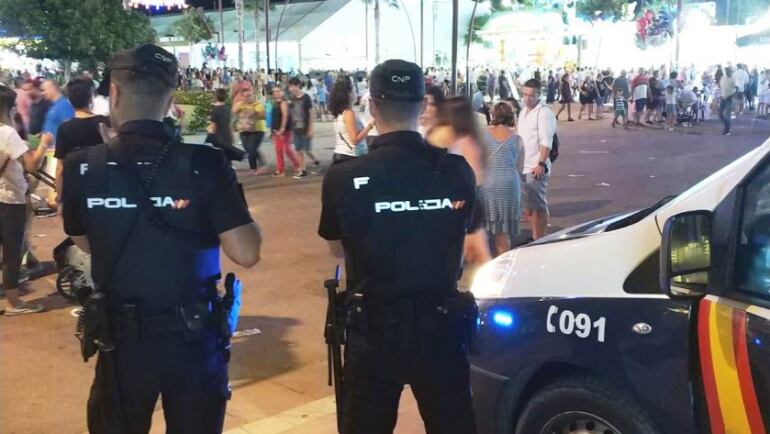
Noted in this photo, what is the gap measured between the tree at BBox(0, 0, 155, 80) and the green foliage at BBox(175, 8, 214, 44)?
114 feet

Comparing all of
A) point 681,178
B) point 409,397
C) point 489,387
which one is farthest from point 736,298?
point 681,178

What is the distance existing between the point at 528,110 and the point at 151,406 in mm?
→ 5961

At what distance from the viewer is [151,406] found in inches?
101

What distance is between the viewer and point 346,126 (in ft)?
33.8

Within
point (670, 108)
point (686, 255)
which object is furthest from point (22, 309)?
point (670, 108)

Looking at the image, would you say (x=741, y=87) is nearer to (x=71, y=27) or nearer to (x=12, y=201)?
(x=71, y=27)

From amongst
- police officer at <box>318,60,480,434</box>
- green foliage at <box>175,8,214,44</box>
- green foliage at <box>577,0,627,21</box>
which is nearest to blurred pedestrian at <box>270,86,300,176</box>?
police officer at <box>318,60,480,434</box>

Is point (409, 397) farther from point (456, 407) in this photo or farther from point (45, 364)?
point (45, 364)

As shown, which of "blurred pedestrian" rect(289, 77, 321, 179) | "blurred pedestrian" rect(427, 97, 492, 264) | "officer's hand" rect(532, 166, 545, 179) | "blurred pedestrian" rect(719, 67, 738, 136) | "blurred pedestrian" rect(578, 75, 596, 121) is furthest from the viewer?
"blurred pedestrian" rect(578, 75, 596, 121)

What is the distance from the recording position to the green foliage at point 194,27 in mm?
59875

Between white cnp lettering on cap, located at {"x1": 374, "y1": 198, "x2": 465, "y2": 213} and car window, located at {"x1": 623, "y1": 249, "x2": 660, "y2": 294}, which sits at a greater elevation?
white cnp lettering on cap, located at {"x1": 374, "y1": 198, "x2": 465, "y2": 213}

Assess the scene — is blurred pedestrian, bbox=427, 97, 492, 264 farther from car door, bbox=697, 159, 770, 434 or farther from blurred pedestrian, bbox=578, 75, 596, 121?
blurred pedestrian, bbox=578, 75, 596, 121

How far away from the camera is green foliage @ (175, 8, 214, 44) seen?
5988cm

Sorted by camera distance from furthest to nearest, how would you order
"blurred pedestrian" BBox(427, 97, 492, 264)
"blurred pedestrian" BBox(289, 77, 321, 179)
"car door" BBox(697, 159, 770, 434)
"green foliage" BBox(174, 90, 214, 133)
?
"green foliage" BBox(174, 90, 214, 133)
"blurred pedestrian" BBox(289, 77, 321, 179)
"blurred pedestrian" BBox(427, 97, 492, 264)
"car door" BBox(697, 159, 770, 434)
